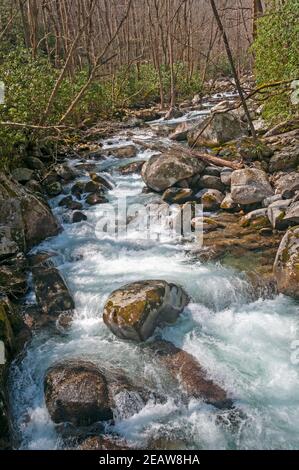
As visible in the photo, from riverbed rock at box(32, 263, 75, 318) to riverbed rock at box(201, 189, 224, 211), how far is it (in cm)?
331

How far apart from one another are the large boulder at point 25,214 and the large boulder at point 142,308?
2475 mm

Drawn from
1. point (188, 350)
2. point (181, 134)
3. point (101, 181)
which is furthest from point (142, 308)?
point (181, 134)

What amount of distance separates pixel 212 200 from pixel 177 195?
0.78 m

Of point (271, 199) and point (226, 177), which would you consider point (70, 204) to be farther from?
point (271, 199)

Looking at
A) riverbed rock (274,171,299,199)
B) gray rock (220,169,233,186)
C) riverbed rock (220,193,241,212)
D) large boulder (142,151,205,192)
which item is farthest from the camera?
large boulder (142,151,205,192)

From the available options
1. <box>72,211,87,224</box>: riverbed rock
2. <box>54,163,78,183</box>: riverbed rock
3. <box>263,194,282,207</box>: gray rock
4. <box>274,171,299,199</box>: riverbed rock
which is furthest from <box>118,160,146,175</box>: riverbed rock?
<box>263,194,282,207</box>: gray rock

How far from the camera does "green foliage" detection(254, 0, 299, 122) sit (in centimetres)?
779

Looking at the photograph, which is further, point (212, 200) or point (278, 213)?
point (212, 200)

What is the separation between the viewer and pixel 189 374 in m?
4.55

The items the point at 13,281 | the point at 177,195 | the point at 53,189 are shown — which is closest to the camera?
the point at 13,281

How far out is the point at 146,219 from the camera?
805 centimetres

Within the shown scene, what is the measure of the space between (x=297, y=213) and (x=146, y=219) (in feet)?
9.57

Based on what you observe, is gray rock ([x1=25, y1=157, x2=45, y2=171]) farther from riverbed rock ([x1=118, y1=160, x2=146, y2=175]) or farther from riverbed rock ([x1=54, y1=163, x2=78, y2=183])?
riverbed rock ([x1=118, y1=160, x2=146, y2=175])
